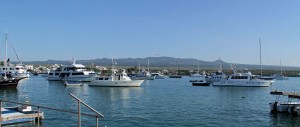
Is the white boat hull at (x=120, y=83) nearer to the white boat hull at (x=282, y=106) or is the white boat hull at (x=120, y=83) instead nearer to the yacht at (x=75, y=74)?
the yacht at (x=75, y=74)

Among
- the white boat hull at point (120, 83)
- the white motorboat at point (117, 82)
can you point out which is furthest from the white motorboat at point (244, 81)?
the white boat hull at point (120, 83)

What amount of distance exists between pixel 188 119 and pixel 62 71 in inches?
3473

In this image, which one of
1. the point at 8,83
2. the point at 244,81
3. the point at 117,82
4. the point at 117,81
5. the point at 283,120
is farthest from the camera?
the point at 244,81

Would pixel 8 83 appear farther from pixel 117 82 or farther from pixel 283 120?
pixel 283 120

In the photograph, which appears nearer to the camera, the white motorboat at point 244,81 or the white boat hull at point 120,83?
the white boat hull at point 120,83

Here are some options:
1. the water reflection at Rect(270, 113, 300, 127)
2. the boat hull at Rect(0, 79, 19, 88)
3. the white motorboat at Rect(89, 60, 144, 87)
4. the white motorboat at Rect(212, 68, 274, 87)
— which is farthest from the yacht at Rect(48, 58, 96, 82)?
the water reflection at Rect(270, 113, 300, 127)

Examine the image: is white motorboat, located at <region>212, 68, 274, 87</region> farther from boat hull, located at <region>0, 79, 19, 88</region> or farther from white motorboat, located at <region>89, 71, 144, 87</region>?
boat hull, located at <region>0, 79, 19, 88</region>

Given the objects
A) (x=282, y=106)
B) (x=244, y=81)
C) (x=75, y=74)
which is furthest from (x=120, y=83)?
(x=282, y=106)

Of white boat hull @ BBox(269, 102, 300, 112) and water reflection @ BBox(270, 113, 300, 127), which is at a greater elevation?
white boat hull @ BBox(269, 102, 300, 112)

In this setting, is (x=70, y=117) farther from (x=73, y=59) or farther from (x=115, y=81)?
(x=73, y=59)

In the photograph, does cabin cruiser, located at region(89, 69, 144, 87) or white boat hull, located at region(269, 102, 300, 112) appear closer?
white boat hull, located at region(269, 102, 300, 112)

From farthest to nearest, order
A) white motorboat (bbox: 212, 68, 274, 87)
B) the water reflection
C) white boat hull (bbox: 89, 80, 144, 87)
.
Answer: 1. white motorboat (bbox: 212, 68, 274, 87)
2. white boat hull (bbox: 89, 80, 144, 87)
3. the water reflection

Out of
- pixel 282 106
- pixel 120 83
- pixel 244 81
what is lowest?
pixel 282 106

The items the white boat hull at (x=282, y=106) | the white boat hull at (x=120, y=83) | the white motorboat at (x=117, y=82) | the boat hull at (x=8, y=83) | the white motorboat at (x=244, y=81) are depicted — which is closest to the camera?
the white boat hull at (x=282, y=106)
